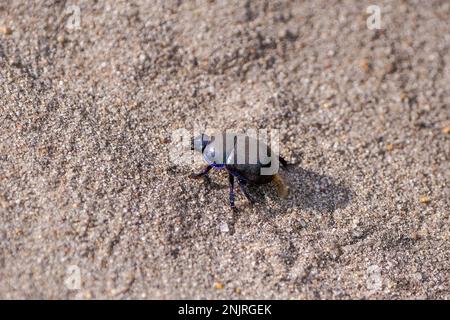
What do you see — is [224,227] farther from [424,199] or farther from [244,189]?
[424,199]

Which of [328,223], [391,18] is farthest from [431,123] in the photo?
[328,223]

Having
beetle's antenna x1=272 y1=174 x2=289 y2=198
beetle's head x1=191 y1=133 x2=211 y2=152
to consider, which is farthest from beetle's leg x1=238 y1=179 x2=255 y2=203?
beetle's head x1=191 y1=133 x2=211 y2=152

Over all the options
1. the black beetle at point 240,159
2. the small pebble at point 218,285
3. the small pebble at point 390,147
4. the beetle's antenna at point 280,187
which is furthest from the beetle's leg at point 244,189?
the small pebble at point 390,147

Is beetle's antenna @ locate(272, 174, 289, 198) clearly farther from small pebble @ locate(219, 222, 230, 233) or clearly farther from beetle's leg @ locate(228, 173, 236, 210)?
small pebble @ locate(219, 222, 230, 233)

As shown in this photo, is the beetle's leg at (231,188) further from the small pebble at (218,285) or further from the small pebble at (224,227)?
the small pebble at (218,285)

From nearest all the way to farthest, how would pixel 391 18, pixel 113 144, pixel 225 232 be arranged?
pixel 225 232 < pixel 113 144 < pixel 391 18

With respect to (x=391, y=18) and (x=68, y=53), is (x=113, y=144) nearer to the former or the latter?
(x=68, y=53)
